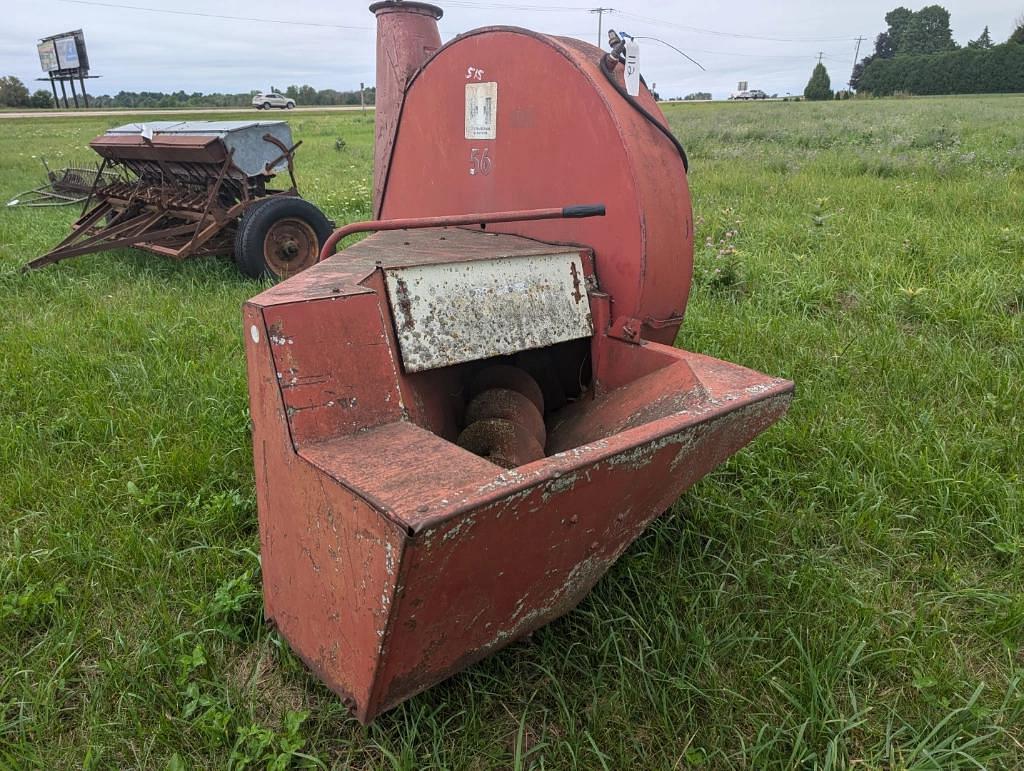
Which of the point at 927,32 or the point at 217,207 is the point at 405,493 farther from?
the point at 927,32

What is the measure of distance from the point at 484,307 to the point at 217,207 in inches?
165

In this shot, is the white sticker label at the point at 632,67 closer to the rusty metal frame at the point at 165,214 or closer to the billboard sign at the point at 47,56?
the rusty metal frame at the point at 165,214

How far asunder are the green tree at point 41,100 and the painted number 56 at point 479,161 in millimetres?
55038

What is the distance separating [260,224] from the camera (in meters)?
5.09

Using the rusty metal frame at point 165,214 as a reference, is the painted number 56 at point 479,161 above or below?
above

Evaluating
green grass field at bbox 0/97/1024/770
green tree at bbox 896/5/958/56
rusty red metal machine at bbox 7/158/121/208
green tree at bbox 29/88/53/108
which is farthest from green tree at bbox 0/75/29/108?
green tree at bbox 896/5/958/56

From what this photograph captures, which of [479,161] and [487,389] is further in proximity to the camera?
[479,161]

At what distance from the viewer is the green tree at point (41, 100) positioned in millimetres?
46312

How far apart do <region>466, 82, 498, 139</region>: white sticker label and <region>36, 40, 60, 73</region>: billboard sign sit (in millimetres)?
47062

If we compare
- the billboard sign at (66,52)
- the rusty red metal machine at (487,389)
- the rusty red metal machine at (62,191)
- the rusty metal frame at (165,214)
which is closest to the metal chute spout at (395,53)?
the rusty red metal machine at (487,389)

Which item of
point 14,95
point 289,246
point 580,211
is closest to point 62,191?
point 289,246

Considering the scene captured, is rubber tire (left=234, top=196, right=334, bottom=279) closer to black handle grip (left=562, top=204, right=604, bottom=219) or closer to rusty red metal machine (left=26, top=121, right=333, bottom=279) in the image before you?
rusty red metal machine (left=26, top=121, right=333, bottom=279)

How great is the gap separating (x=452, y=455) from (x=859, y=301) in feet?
11.9

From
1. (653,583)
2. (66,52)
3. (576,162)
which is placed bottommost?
(653,583)
